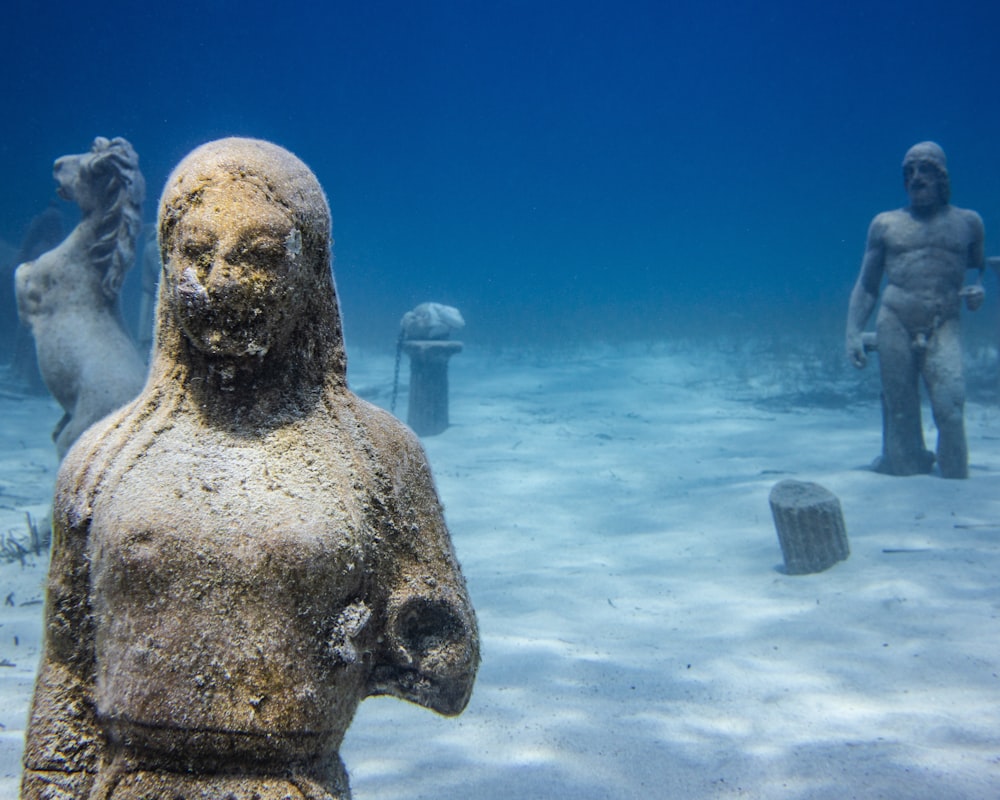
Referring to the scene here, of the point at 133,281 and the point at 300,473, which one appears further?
the point at 133,281

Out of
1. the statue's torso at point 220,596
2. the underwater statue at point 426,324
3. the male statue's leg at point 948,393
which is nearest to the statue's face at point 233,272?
the statue's torso at point 220,596

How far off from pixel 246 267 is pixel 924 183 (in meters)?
8.64

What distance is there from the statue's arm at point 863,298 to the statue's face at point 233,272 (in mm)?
8482

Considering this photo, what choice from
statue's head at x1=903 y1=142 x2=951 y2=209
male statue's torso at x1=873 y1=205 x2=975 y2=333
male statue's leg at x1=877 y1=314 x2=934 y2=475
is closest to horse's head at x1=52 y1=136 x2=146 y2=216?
statue's head at x1=903 y1=142 x2=951 y2=209

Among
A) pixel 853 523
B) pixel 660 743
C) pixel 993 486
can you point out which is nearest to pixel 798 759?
pixel 660 743

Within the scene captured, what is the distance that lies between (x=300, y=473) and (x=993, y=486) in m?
8.94

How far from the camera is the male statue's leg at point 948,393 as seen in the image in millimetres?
7723

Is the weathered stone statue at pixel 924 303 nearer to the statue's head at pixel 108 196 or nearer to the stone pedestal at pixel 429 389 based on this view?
the stone pedestal at pixel 429 389

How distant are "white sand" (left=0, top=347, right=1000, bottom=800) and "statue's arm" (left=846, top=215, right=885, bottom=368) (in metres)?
1.66

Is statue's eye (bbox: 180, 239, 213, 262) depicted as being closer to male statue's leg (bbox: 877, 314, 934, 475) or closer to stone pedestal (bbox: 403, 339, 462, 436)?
male statue's leg (bbox: 877, 314, 934, 475)

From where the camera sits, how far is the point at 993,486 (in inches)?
300

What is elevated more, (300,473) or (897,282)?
(897,282)

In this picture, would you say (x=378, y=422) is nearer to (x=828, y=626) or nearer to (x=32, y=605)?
(x=828, y=626)

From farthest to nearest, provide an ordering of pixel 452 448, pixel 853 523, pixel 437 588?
pixel 452 448
pixel 853 523
pixel 437 588
